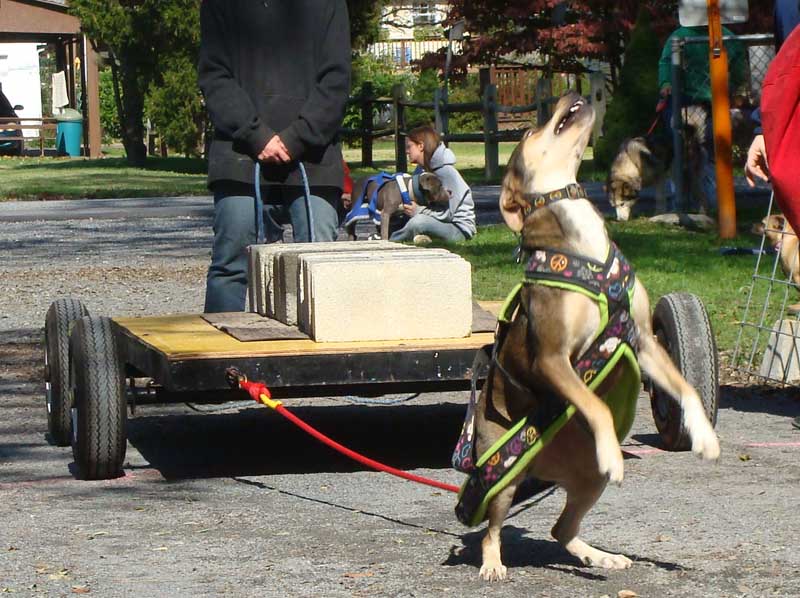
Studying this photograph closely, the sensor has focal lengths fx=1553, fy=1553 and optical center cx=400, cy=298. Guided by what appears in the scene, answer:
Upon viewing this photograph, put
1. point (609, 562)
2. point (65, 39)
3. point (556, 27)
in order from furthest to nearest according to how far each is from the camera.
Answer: point (65, 39), point (556, 27), point (609, 562)

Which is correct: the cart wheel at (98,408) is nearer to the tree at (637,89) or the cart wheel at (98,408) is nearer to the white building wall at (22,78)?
the tree at (637,89)

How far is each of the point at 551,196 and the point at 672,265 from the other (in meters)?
7.88

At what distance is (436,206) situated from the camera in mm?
14211

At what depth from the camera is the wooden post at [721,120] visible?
13594 mm

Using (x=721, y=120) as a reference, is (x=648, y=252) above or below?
below

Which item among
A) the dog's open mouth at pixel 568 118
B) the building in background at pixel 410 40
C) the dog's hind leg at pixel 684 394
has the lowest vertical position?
the dog's hind leg at pixel 684 394

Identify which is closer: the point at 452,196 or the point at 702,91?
the point at 452,196

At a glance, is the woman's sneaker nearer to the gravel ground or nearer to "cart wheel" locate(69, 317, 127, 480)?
the gravel ground

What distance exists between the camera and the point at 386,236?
45.5ft

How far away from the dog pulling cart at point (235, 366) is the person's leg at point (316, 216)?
0.81 m

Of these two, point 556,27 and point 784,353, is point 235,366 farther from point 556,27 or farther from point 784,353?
point 556,27

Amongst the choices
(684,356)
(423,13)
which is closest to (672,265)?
(684,356)

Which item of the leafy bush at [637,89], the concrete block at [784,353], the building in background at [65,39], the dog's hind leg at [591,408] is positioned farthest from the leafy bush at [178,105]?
the dog's hind leg at [591,408]

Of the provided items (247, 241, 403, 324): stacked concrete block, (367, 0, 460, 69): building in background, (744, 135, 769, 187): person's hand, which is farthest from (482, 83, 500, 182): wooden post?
(367, 0, 460, 69): building in background
